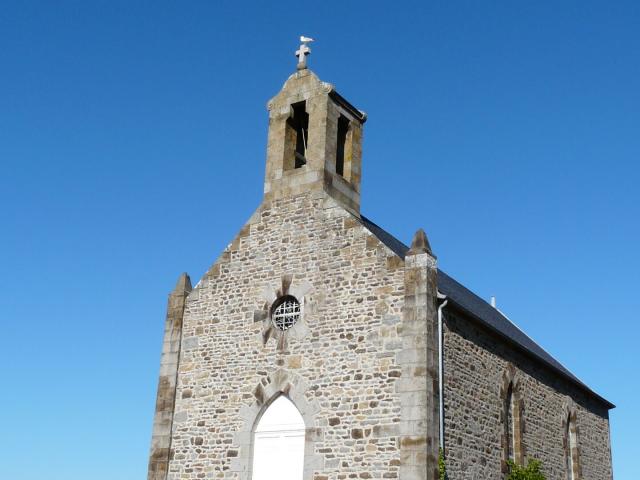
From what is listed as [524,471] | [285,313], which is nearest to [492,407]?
[524,471]

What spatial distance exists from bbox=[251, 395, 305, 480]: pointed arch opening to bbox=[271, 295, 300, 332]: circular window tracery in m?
1.65

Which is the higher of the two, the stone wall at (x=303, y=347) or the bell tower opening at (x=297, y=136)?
the bell tower opening at (x=297, y=136)

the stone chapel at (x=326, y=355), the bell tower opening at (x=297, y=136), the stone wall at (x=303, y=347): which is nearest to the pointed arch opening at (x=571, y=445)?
the stone chapel at (x=326, y=355)

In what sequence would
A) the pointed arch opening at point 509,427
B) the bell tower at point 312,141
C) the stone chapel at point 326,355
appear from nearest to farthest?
the stone chapel at point 326,355, the pointed arch opening at point 509,427, the bell tower at point 312,141

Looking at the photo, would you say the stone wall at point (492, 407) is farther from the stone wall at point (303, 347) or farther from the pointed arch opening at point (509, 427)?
the stone wall at point (303, 347)

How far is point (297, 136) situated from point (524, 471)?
32.9 ft

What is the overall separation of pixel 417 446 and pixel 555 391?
8982 millimetres

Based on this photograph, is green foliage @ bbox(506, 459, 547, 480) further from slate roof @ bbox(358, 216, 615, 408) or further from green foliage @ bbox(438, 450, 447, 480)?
green foliage @ bbox(438, 450, 447, 480)

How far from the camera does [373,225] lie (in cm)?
2164

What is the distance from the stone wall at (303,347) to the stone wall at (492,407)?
1.54 m

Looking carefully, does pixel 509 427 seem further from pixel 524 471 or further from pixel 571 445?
pixel 571 445

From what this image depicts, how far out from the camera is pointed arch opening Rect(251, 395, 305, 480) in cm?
1695

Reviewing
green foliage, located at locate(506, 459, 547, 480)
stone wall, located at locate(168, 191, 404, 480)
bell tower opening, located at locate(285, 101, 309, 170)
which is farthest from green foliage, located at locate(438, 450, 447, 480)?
bell tower opening, located at locate(285, 101, 309, 170)

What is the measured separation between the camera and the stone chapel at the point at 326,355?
16078 mm
